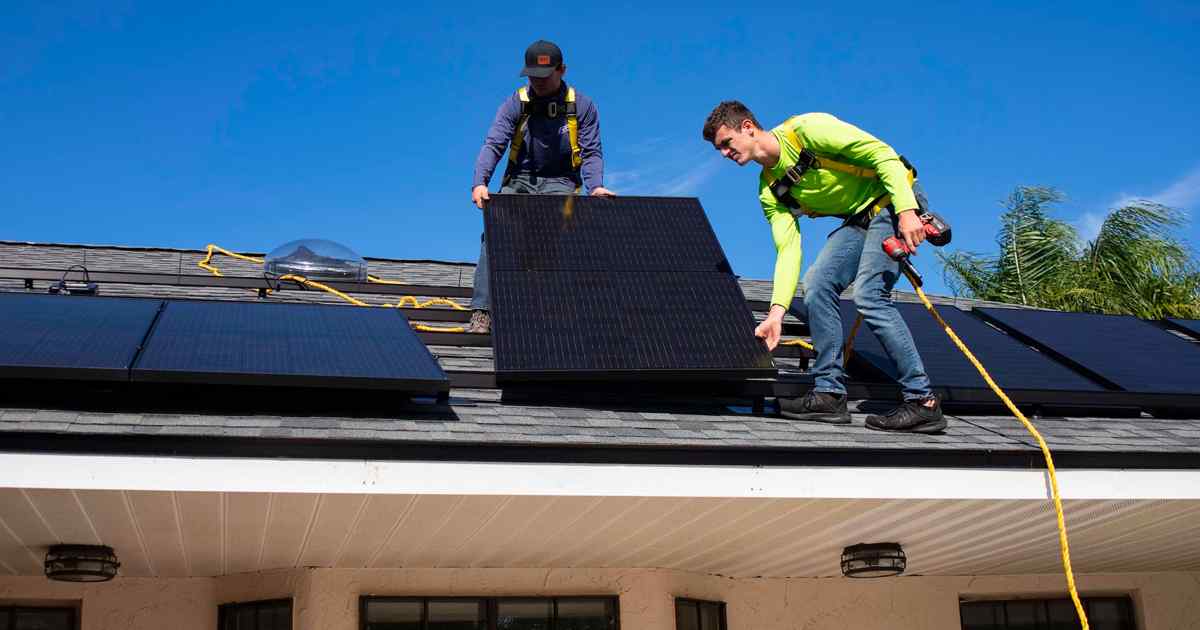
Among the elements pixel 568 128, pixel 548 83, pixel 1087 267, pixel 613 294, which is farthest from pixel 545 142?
pixel 1087 267

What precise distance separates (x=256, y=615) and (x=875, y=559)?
3595mm

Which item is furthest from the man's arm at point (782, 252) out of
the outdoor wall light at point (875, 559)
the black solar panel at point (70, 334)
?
the black solar panel at point (70, 334)

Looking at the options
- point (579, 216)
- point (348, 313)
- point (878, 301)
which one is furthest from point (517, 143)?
point (878, 301)

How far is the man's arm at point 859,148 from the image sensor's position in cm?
613

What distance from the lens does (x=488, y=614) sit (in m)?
7.23

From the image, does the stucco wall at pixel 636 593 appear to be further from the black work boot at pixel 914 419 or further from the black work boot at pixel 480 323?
the black work boot at pixel 914 419

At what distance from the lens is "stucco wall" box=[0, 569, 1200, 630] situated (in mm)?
6871

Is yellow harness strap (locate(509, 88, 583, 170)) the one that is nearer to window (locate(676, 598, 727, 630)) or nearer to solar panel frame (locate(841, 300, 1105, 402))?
solar panel frame (locate(841, 300, 1105, 402))

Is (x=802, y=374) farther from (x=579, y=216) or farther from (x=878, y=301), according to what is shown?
(x=579, y=216)

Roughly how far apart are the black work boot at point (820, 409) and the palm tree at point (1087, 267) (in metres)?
23.9

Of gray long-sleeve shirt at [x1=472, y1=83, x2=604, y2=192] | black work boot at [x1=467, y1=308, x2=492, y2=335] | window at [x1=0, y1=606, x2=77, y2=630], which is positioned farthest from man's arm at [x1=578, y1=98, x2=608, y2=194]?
window at [x1=0, y1=606, x2=77, y2=630]

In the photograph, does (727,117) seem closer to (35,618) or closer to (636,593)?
(636,593)

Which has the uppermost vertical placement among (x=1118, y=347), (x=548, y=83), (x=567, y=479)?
(x=548, y=83)

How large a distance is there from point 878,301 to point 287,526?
10.3ft
